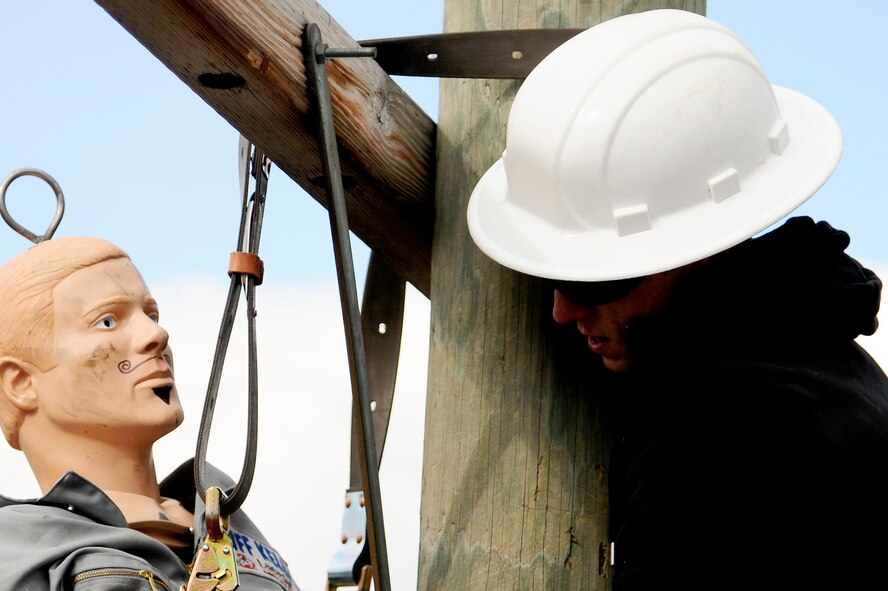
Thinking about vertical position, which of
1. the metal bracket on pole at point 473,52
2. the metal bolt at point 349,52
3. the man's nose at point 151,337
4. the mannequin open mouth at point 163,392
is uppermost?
the metal bracket on pole at point 473,52

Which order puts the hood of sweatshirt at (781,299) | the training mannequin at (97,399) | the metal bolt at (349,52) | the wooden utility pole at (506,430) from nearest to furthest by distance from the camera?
the hood of sweatshirt at (781,299) → the metal bolt at (349,52) → the wooden utility pole at (506,430) → the training mannequin at (97,399)

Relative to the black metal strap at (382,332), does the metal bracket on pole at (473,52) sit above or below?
above

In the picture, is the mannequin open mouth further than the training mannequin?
Yes

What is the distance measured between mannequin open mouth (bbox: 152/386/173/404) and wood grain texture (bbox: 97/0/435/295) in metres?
0.53

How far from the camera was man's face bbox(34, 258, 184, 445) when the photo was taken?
2.68 metres

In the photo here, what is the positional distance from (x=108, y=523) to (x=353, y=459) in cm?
63

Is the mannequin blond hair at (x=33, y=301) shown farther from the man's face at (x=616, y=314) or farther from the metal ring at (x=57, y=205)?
the man's face at (x=616, y=314)

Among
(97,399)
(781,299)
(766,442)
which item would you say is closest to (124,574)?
(97,399)

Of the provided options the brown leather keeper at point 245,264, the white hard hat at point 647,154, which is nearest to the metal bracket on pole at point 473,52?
the white hard hat at point 647,154

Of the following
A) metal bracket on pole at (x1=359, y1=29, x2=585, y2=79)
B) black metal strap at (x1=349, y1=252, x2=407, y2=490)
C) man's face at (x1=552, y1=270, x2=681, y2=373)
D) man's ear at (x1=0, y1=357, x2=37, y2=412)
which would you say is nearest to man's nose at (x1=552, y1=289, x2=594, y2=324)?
man's face at (x1=552, y1=270, x2=681, y2=373)

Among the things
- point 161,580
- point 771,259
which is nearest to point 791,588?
point 771,259

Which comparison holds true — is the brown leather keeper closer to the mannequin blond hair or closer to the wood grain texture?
the wood grain texture

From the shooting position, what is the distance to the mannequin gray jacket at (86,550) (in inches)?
88.3

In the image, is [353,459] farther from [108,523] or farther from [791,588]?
[791,588]
